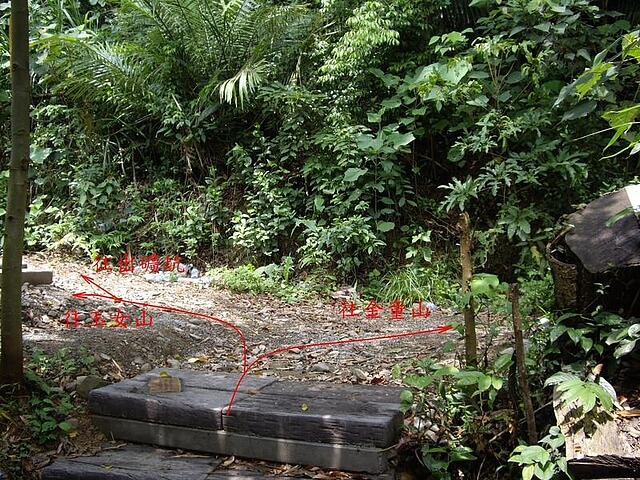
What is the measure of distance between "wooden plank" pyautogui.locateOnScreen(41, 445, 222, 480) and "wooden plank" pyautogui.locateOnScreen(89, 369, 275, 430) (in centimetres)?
15

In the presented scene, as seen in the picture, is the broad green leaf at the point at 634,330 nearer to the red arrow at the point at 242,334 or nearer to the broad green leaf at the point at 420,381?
the broad green leaf at the point at 420,381

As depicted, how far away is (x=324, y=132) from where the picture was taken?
6.05m

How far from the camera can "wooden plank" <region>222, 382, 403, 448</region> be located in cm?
234

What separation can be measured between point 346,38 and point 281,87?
0.85m

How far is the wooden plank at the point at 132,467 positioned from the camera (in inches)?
92.2

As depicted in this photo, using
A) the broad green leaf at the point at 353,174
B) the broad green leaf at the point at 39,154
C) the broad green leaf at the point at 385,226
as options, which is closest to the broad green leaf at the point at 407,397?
the broad green leaf at the point at 385,226

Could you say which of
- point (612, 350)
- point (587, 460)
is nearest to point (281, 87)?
point (612, 350)

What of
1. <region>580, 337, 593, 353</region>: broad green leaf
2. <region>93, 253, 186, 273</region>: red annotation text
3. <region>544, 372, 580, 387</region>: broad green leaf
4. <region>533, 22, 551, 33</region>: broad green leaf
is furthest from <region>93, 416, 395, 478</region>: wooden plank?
<region>533, 22, 551, 33</region>: broad green leaf

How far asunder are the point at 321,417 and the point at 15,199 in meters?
1.69

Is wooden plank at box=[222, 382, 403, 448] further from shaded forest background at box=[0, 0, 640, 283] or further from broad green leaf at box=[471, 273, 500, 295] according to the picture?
shaded forest background at box=[0, 0, 640, 283]

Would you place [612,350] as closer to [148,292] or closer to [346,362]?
[346,362]

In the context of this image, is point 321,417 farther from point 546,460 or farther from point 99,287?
point 99,287

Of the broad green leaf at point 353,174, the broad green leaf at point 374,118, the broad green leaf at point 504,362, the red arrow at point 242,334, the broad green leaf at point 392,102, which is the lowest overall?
the red arrow at point 242,334

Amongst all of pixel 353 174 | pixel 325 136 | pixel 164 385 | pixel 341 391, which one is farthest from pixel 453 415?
pixel 325 136
